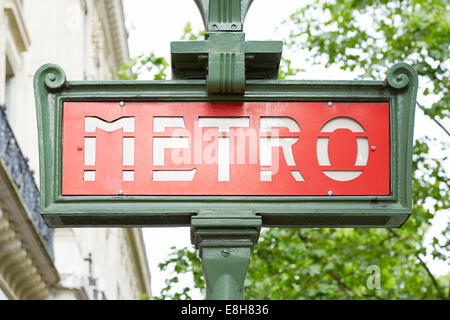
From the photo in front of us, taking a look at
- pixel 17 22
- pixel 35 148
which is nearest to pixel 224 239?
pixel 17 22

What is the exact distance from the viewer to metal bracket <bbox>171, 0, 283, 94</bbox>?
129 inches

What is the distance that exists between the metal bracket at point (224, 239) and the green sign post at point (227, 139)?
0.6 inches

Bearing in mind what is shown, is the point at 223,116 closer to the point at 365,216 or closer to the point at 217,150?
the point at 217,150

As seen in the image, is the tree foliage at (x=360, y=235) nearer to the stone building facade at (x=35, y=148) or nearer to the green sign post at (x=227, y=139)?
the stone building facade at (x=35, y=148)

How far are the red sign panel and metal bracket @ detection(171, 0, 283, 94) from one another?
103mm

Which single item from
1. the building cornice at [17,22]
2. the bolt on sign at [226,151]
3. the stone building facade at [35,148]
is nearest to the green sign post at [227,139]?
the bolt on sign at [226,151]

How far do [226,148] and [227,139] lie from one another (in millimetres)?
29

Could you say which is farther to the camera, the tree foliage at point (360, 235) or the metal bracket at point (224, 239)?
the tree foliage at point (360, 235)

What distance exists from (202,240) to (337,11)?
16673 mm

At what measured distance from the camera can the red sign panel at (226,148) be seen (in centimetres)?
327

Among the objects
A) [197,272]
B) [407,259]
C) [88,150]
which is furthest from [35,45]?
[88,150]

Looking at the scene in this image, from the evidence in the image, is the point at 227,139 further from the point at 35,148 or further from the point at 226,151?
the point at 35,148

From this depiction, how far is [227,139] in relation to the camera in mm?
3285

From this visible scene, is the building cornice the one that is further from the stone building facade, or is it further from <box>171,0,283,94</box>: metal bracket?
<box>171,0,283,94</box>: metal bracket
